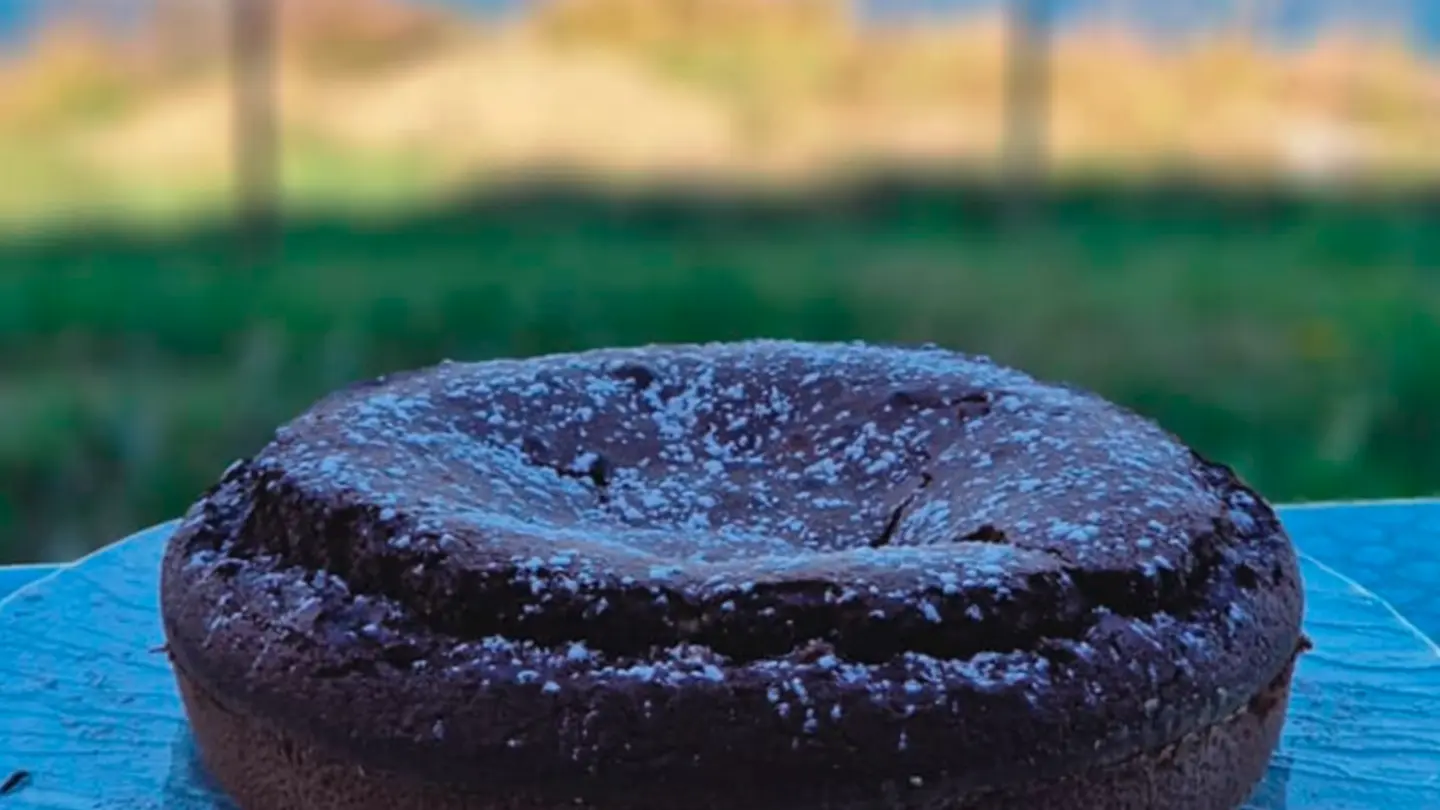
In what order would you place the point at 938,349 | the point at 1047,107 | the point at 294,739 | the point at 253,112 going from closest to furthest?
1. the point at 294,739
2. the point at 938,349
3. the point at 253,112
4. the point at 1047,107

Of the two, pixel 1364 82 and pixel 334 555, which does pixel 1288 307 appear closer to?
pixel 1364 82

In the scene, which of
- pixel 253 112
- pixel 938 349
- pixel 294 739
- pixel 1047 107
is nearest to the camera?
pixel 294 739

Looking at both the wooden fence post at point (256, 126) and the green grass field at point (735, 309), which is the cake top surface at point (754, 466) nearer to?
the green grass field at point (735, 309)

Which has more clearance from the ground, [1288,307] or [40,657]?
[40,657]

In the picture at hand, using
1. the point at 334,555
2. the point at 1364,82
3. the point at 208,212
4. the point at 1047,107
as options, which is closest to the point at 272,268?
the point at 208,212

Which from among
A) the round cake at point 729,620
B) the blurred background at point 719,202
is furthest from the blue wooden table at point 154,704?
the blurred background at point 719,202

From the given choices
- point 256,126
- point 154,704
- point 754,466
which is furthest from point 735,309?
point 154,704

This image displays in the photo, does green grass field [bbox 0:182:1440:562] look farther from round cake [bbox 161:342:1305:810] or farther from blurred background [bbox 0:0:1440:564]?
round cake [bbox 161:342:1305:810]
